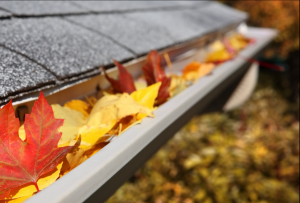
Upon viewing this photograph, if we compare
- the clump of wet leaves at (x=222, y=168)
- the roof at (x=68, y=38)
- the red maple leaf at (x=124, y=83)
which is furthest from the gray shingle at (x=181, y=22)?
the clump of wet leaves at (x=222, y=168)

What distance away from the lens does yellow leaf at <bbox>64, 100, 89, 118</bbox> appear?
0.90m

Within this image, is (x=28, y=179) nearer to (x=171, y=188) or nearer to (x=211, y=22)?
(x=211, y=22)

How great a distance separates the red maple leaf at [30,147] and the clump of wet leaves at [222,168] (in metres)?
1.97

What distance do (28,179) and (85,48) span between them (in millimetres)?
531

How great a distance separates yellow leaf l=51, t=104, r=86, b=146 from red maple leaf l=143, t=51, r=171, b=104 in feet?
0.98

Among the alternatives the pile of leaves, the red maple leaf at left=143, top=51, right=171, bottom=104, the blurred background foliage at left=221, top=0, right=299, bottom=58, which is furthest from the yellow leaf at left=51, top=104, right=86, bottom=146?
the blurred background foliage at left=221, top=0, right=299, bottom=58

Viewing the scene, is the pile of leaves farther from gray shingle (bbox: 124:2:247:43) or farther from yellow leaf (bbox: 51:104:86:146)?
gray shingle (bbox: 124:2:247:43)

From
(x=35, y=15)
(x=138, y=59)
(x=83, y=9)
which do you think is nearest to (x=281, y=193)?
(x=138, y=59)

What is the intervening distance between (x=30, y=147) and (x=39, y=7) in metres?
0.76

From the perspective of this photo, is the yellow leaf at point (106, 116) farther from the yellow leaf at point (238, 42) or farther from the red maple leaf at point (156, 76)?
the yellow leaf at point (238, 42)

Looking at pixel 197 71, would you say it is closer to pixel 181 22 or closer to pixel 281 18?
pixel 181 22

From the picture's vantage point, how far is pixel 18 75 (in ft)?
2.29

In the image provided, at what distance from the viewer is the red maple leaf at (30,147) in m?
0.57

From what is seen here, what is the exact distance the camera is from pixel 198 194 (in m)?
2.35
